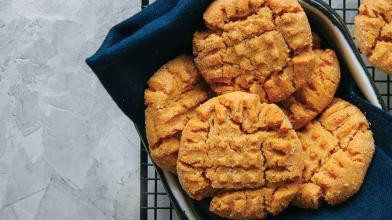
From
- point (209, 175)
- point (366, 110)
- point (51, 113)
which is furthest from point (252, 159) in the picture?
point (51, 113)

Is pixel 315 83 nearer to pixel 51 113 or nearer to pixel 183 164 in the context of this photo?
pixel 183 164

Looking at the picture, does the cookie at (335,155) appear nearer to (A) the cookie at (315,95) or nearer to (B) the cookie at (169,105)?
(A) the cookie at (315,95)

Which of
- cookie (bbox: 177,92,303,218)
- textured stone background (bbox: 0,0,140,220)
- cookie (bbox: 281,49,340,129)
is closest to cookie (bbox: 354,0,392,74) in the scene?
cookie (bbox: 281,49,340,129)

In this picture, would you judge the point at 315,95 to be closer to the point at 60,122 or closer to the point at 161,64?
the point at 161,64

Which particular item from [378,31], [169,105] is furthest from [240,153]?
[378,31]

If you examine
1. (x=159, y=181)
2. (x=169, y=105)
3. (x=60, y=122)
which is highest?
(x=169, y=105)

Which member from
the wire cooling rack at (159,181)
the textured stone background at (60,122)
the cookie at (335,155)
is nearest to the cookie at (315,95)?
the cookie at (335,155)

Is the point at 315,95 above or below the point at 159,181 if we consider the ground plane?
above
